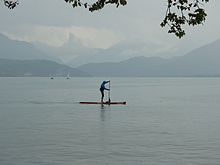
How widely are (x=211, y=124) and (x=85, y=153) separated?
40.1 ft

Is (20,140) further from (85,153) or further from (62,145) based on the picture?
(85,153)

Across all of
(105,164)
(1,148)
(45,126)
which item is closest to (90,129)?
(45,126)

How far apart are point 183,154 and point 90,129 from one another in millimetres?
8511

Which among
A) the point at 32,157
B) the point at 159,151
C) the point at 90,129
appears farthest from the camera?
the point at 90,129

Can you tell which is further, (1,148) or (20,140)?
(20,140)

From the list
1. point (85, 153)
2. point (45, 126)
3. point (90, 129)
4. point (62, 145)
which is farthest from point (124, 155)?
point (45, 126)

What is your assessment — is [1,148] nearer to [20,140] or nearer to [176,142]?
[20,140]

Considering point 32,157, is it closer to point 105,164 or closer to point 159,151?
point 105,164

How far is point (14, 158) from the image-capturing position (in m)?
16.4

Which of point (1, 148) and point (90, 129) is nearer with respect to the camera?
point (1, 148)

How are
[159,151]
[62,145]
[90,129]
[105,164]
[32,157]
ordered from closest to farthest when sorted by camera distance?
[105,164] → [32,157] → [159,151] → [62,145] → [90,129]

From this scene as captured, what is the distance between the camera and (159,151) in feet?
58.9

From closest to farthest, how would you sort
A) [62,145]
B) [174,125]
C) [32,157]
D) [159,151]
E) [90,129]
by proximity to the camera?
[32,157], [159,151], [62,145], [90,129], [174,125]

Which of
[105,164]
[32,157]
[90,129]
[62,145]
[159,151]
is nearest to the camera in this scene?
[105,164]
